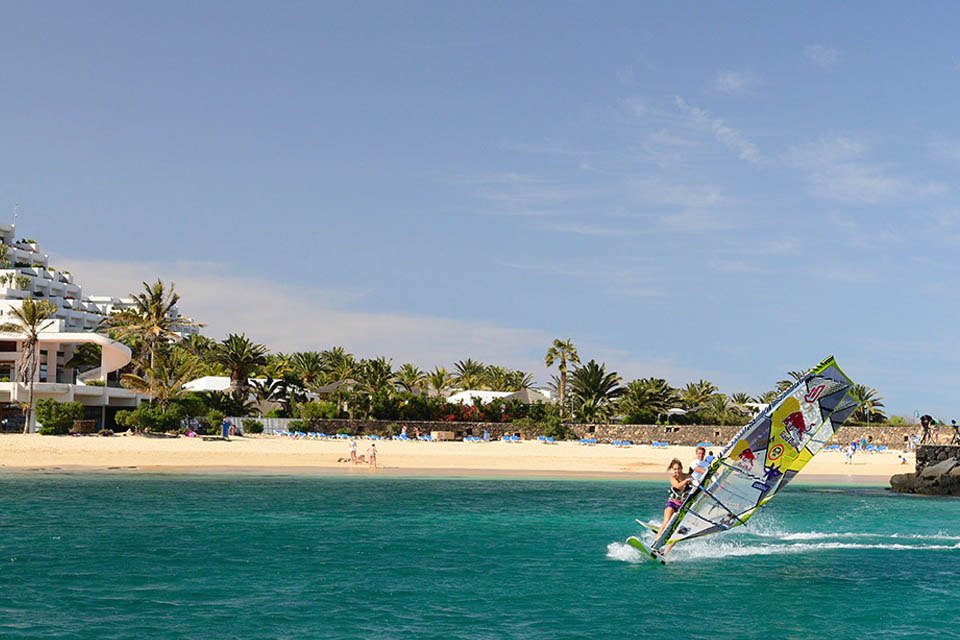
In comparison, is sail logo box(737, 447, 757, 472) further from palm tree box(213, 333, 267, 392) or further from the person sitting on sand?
palm tree box(213, 333, 267, 392)

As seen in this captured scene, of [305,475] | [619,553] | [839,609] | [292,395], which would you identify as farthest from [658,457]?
[839,609]

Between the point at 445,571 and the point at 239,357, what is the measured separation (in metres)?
55.4

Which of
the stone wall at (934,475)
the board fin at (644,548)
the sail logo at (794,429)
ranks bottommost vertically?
the board fin at (644,548)

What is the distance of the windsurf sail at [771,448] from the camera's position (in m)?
19.9

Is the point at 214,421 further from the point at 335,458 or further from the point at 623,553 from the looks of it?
the point at 623,553

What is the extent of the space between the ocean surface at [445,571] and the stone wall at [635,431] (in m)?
35.8

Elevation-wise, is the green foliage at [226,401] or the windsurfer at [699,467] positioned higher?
the green foliage at [226,401]

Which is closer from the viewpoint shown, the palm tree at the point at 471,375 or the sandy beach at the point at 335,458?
the sandy beach at the point at 335,458

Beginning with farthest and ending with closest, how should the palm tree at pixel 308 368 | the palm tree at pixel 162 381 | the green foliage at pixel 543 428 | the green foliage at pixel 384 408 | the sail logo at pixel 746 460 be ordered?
the palm tree at pixel 308 368 < the green foliage at pixel 384 408 < the green foliage at pixel 543 428 < the palm tree at pixel 162 381 < the sail logo at pixel 746 460

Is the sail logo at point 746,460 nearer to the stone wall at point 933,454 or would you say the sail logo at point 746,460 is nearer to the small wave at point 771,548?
the small wave at point 771,548

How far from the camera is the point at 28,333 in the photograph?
61.7 metres

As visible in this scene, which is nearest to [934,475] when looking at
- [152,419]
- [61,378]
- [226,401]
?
[152,419]

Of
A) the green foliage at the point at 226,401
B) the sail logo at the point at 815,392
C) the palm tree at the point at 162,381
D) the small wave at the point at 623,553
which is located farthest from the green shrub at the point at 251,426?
the sail logo at the point at 815,392

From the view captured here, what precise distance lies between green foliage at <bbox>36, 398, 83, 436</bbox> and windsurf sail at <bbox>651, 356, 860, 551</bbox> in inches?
1886
